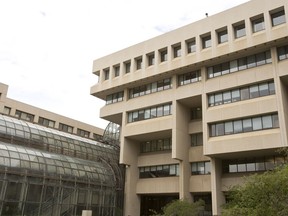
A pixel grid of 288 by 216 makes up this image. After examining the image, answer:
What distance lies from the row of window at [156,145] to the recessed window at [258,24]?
18363 mm

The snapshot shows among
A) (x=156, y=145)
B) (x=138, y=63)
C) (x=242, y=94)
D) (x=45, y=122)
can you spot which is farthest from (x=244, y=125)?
(x=45, y=122)

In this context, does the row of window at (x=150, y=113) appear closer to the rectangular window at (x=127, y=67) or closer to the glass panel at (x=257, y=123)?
the rectangular window at (x=127, y=67)

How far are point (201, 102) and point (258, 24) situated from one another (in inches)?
458

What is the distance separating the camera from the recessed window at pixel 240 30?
3778cm

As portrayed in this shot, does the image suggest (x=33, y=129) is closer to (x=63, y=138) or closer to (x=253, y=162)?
(x=63, y=138)

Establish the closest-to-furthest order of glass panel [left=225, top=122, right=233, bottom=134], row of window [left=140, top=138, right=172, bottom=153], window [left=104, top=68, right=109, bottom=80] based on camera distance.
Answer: glass panel [left=225, top=122, right=233, bottom=134]
row of window [left=140, top=138, right=172, bottom=153]
window [left=104, top=68, right=109, bottom=80]

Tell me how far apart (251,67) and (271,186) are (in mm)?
22070

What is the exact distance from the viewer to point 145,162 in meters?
46.5

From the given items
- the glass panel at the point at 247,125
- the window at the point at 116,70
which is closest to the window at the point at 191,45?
the glass panel at the point at 247,125

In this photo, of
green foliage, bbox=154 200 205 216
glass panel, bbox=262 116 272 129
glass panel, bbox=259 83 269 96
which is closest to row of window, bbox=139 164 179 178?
green foliage, bbox=154 200 205 216

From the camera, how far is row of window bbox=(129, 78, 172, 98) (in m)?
43.9

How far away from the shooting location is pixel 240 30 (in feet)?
125

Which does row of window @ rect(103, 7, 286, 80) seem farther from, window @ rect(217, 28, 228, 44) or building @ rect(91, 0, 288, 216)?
building @ rect(91, 0, 288, 216)

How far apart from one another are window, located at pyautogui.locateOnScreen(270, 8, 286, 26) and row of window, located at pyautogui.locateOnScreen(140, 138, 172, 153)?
20136mm
